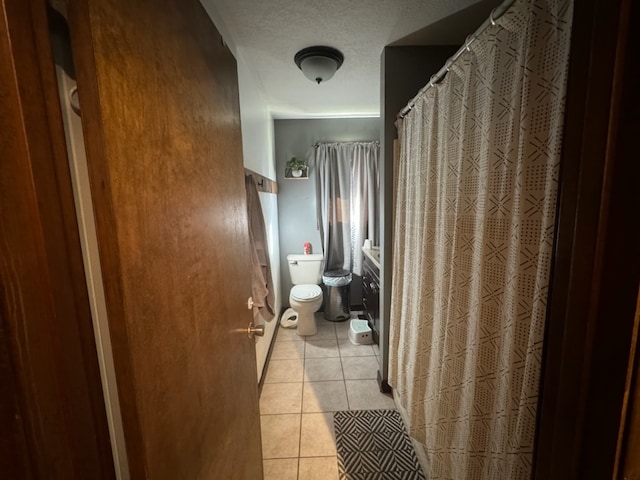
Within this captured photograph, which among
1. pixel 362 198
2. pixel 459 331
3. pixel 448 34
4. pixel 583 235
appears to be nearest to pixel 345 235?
pixel 362 198

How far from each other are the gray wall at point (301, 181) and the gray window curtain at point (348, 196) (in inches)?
5.2

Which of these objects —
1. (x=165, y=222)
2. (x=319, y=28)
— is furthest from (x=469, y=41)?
(x=165, y=222)

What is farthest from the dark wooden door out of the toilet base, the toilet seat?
the toilet base

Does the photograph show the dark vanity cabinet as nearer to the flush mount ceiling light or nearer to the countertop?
the countertop

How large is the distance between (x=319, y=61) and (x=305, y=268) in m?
2.08

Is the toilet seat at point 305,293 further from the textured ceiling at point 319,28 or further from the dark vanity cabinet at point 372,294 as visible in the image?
the textured ceiling at point 319,28

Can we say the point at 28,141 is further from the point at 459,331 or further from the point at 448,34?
the point at 448,34

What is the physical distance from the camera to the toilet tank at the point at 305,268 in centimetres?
309

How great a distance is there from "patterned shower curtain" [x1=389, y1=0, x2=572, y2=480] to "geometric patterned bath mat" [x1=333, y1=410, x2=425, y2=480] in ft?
1.05

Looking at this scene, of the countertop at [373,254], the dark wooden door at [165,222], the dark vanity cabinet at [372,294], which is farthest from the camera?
the countertop at [373,254]

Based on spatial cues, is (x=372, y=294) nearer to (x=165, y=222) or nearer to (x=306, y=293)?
(x=306, y=293)

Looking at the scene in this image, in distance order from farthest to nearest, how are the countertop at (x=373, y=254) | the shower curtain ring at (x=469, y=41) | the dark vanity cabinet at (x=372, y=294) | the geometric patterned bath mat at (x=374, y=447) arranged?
the countertop at (x=373, y=254) → the dark vanity cabinet at (x=372, y=294) → the geometric patterned bath mat at (x=374, y=447) → the shower curtain ring at (x=469, y=41)

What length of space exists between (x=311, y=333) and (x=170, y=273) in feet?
8.02

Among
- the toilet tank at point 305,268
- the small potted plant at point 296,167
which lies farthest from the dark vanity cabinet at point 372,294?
the small potted plant at point 296,167
